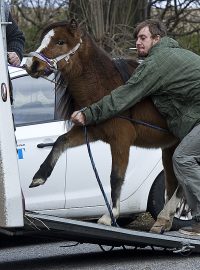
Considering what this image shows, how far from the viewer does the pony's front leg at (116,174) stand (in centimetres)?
784

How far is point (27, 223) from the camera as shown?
6980 millimetres

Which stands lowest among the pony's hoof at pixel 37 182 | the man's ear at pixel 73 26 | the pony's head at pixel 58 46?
the pony's hoof at pixel 37 182

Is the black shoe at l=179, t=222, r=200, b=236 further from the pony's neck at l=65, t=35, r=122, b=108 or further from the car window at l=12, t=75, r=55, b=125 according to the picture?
the car window at l=12, t=75, r=55, b=125

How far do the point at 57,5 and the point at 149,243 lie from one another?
959 centimetres

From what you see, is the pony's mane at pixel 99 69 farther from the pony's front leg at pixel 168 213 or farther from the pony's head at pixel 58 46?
the pony's front leg at pixel 168 213

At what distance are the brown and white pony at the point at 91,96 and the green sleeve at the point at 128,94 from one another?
0.68 feet

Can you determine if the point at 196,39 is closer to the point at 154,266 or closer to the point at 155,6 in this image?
the point at 155,6

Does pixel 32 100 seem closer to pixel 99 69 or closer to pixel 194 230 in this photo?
pixel 99 69

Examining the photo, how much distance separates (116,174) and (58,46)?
1229 millimetres

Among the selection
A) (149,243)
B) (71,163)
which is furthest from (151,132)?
(71,163)

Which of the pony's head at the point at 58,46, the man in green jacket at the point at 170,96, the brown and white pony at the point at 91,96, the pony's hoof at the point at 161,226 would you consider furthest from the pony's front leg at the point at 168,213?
the pony's head at the point at 58,46

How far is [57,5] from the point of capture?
54.2 ft

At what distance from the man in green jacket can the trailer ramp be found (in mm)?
320

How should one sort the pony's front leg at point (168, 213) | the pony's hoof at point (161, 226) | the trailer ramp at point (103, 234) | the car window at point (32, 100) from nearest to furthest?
the trailer ramp at point (103, 234)
the pony's hoof at point (161, 226)
the pony's front leg at point (168, 213)
the car window at point (32, 100)
